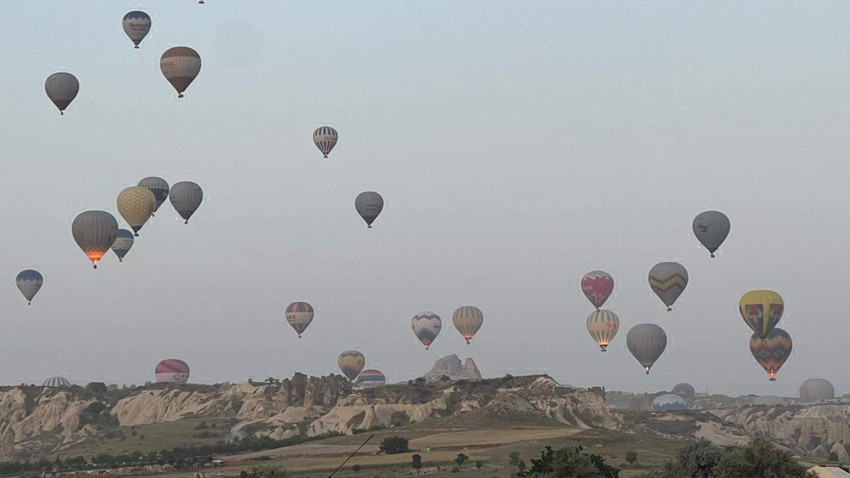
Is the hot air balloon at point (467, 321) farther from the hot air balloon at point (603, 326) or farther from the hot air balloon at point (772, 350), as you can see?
the hot air balloon at point (772, 350)

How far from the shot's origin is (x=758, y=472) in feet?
193

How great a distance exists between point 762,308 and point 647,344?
2357 cm

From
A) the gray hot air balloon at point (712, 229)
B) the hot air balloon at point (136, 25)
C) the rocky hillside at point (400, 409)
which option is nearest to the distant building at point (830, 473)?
the gray hot air balloon at point (712, 229)

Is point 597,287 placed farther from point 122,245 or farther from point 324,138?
point 122,245

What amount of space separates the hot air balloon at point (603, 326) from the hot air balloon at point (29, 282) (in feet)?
261

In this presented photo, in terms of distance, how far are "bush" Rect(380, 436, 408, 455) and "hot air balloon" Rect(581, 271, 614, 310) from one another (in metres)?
44.9

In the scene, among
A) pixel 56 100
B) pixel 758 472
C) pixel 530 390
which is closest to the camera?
pixel 758 472

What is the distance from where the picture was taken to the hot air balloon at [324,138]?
151 meters

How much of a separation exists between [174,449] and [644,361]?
221 ft

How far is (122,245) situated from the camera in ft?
495

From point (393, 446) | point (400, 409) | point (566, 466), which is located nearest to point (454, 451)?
point (393, 446)

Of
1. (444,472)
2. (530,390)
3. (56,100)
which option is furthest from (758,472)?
(530,390)

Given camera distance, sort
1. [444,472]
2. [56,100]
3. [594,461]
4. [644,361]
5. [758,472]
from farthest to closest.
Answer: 1. [644,361]
2. [56,100]
3. [444,472]
4. [594,461]
5. [758,472]

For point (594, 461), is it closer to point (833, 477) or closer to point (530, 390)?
point (833, 477)
